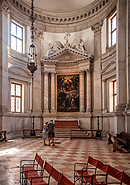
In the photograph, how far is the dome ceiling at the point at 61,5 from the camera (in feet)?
61.7

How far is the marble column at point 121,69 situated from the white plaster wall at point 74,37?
18.9 feet

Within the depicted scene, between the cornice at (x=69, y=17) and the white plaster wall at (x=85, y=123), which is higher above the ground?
the cornice at (x=69, y=17)

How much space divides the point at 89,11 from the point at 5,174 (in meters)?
16.6

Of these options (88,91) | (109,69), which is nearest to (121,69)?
(109,69)

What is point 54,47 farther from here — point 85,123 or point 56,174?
point 56,174

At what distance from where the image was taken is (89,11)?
61.1 feet

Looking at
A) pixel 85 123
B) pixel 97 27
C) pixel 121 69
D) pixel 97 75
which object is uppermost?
pixel 97 27

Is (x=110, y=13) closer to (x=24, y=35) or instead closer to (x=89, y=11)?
(x=89, y=11)

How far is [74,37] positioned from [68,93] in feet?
18.2

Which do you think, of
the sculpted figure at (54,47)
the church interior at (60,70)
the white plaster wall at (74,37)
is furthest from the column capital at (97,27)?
the sculpted figure at (54,47)

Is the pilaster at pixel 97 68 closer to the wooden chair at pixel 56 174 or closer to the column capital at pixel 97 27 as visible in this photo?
the column capital at pixel 97 27

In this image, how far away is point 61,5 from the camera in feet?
63.6

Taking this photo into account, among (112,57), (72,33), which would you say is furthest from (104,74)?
(72,33)

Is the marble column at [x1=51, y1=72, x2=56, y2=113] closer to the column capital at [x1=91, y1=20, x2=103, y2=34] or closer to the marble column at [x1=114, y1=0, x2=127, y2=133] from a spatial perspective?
the column capital at [x1=91, y1=20, x2=103, y2=34]
